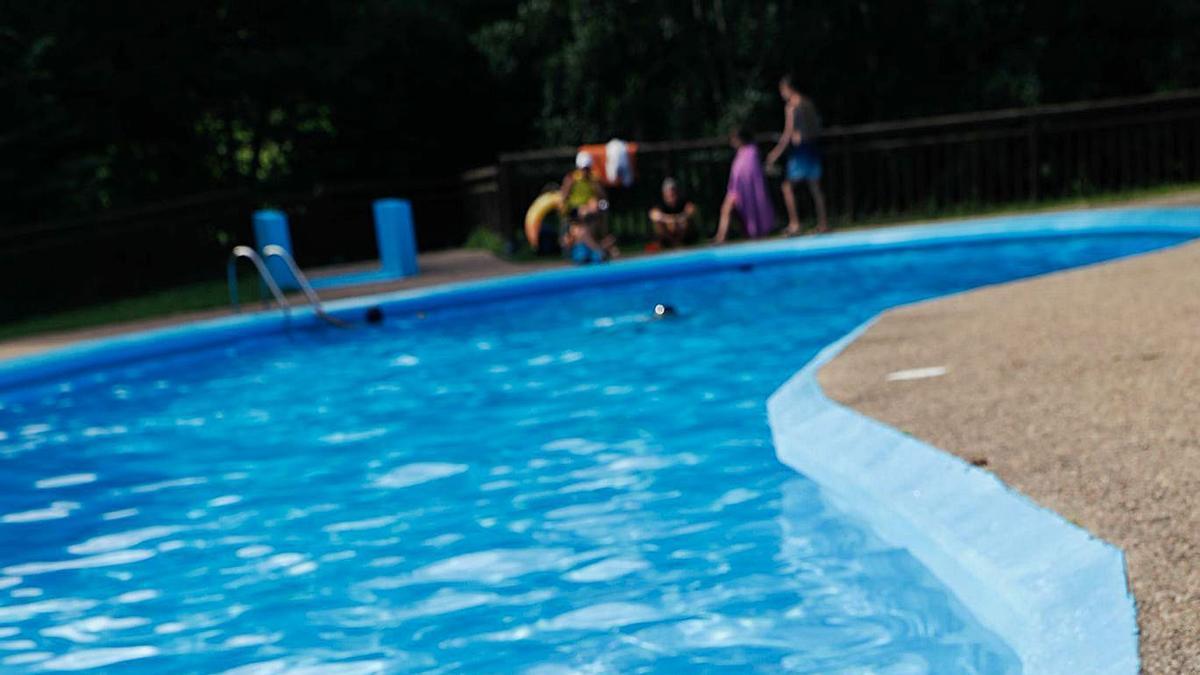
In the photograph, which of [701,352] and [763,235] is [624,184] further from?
[701,352]

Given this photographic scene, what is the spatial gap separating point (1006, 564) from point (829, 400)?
2.40 metres

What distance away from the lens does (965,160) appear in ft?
63.0

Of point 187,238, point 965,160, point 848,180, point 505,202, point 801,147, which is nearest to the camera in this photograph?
point 801,147

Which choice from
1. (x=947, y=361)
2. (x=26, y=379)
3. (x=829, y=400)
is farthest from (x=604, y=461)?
(x=26, y=379)

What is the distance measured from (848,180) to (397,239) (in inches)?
218

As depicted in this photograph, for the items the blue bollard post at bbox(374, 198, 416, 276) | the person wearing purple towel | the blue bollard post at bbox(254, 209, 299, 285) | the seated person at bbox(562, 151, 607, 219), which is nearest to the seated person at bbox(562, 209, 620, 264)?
the seated person at bbox(562, 151, 607, 219)

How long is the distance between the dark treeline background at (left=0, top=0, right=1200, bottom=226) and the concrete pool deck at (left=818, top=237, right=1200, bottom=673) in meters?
11.0

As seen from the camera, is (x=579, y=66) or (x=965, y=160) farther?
(x=579, y=66)

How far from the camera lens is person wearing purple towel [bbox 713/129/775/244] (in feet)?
56.2

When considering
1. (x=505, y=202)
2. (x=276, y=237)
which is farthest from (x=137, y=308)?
(x=505, y=202)

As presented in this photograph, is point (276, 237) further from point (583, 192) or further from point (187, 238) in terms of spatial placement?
point (583, 192)

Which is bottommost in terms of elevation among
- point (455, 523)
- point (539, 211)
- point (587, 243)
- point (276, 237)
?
point (455, 523)

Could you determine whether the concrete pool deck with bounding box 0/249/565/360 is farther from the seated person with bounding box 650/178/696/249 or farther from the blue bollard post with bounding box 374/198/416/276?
the seated person with bounding box 650/178/696/249

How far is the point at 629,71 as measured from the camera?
70.0ft
